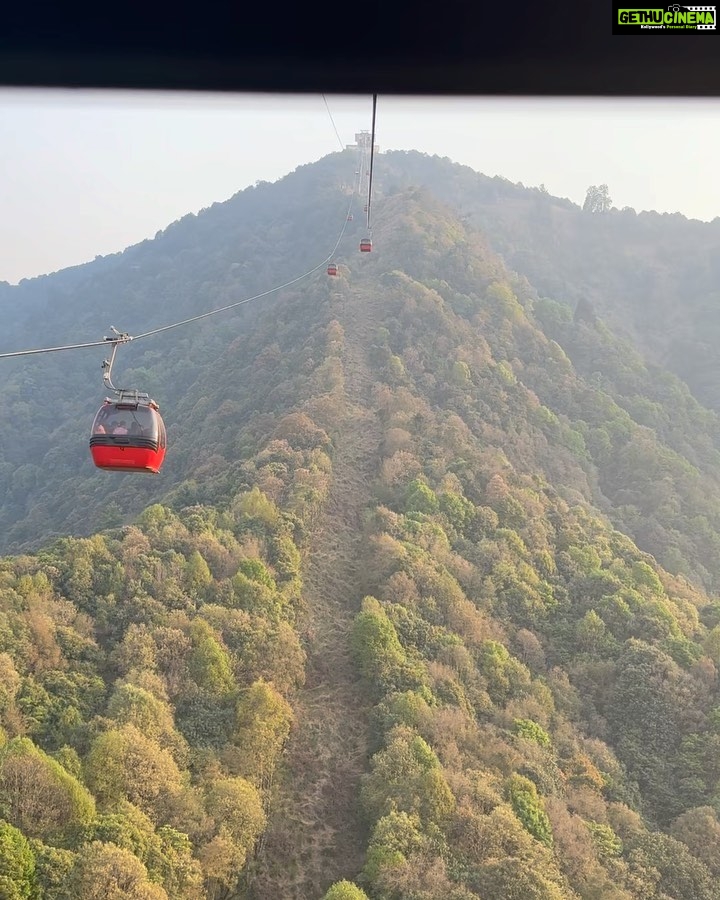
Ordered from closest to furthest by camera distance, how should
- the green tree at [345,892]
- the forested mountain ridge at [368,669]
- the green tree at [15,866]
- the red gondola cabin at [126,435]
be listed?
the red gondola cabin at [126,435]
the green tree at [15,866]
the green tree at [345,892]
the forested mountain ridge at [368,669]

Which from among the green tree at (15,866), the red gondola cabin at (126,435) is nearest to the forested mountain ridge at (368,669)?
the green tree at (15,866)

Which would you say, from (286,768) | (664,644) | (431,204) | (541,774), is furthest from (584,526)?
(431,204)

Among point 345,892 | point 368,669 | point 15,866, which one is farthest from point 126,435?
point 368,669

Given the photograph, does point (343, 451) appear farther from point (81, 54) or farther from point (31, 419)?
point (31, 419)

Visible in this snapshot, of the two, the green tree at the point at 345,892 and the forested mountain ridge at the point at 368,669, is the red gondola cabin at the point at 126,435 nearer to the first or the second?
the forested mountain ridge at the point at 368,669

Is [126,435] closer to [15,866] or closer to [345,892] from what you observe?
[15,866]

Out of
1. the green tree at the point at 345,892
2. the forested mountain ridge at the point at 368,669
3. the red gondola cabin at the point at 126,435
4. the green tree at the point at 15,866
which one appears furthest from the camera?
the forested mountain ridge at the point at 368,669
